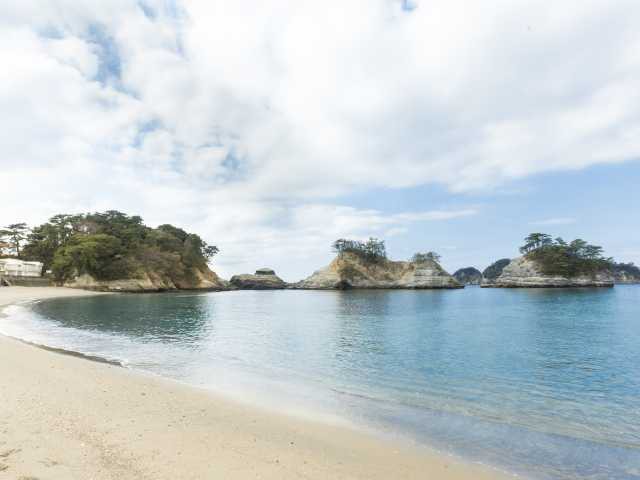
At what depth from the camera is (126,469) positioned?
5457mm

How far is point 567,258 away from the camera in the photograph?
12938 centimetres

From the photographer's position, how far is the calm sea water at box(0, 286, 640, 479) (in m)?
8.18

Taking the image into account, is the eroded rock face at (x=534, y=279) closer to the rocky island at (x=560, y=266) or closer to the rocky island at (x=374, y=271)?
the rocky island at (x=560, y=266)

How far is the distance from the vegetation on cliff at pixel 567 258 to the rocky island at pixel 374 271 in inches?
1382

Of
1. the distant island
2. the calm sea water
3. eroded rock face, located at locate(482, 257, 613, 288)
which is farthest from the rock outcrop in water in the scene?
the calm sea water

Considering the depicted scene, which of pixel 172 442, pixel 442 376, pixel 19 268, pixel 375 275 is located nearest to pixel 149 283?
pixel 19 268

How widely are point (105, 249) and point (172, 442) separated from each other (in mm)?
91430

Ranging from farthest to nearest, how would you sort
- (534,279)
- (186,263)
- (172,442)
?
(534,279)
(186,263)
(172,442)

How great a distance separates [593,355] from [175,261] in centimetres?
10655

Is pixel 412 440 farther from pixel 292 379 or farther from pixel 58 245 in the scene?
pixel 58 245

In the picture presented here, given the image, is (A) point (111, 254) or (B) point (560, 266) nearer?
(A) point (111, 254)

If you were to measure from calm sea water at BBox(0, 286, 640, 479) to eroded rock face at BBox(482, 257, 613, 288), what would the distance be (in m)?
116

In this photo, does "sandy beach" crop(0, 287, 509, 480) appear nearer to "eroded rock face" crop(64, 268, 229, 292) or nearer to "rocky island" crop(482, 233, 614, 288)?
"eroded rock face" crop(64, 268, 229, 292)

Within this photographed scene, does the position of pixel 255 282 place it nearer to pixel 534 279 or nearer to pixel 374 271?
pixel 374 271
